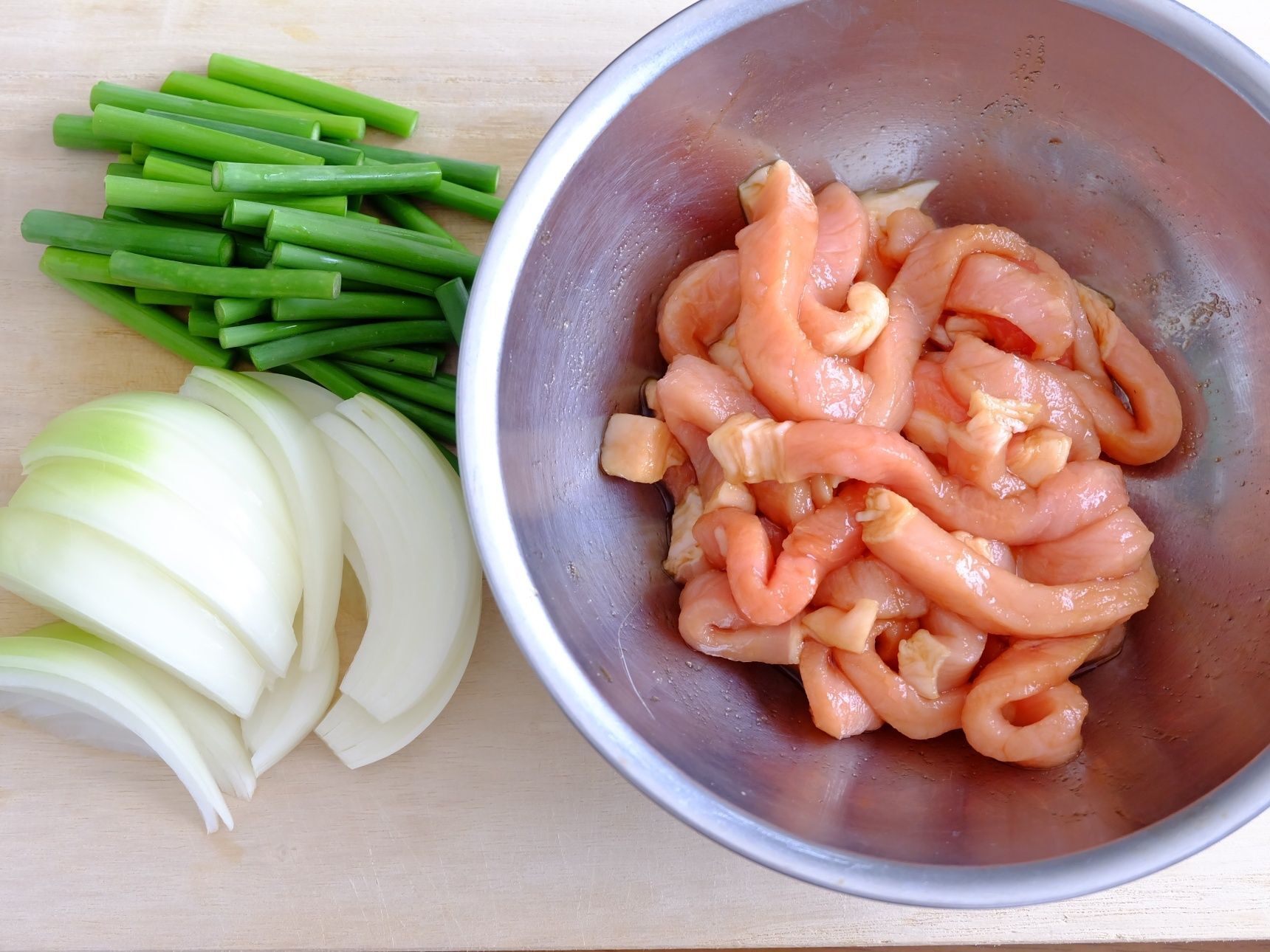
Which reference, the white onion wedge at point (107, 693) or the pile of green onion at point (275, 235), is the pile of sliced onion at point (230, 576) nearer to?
the white onion wedge at point (107, 693)

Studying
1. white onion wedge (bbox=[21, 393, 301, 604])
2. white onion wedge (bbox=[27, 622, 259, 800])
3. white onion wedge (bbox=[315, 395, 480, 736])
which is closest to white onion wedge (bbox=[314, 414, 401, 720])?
white onion wedge (bbox=[315, 395, 480, 736])

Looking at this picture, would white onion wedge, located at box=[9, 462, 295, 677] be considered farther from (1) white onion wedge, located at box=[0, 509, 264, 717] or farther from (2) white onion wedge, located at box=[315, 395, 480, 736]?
(2) white onion wedge, located at box=[315, 395, 480, 736]

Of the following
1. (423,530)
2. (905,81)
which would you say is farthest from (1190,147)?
(423,530)

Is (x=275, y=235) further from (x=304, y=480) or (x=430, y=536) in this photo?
(x=430, y=536)

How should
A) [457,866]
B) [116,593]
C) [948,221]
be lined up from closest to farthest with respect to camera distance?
[116,593] → [457,866] → [948,221]

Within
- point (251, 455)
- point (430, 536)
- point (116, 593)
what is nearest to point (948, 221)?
point (430, 536)

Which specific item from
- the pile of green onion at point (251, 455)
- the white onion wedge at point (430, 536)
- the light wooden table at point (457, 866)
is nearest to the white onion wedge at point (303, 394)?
the pile of green onion at point (251, 455)
